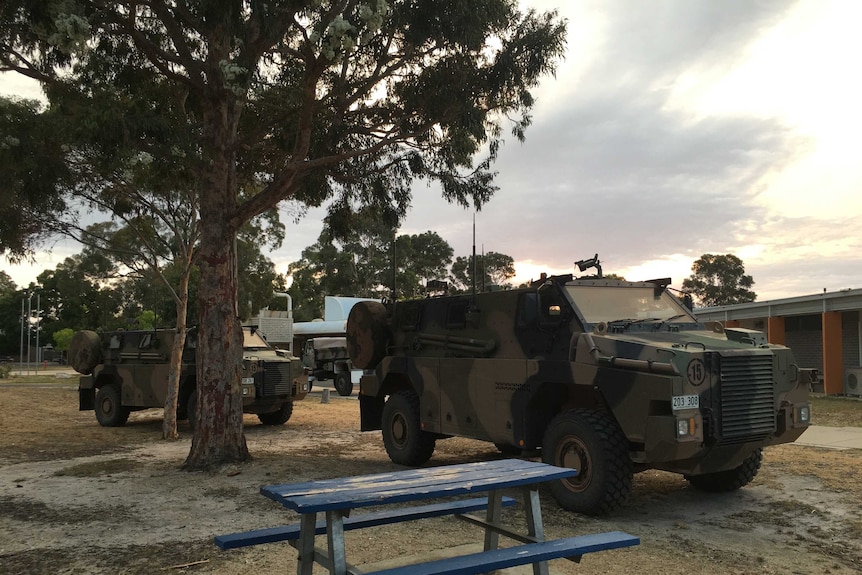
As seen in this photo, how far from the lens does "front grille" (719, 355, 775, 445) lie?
6289 millimetres

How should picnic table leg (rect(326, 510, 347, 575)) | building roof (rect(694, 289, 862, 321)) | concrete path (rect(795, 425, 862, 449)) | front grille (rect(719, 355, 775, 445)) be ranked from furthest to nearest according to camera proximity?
building roof (rect(694, 289, 862, 321)), concrete path (rect(795, 425, 862, 449)), front grille (rect(719, 355, 775, 445)), picnic table leg (rect(326, 510, 347, 575))

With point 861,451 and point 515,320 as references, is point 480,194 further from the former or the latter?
point 861,451

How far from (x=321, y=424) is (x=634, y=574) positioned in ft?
34.9

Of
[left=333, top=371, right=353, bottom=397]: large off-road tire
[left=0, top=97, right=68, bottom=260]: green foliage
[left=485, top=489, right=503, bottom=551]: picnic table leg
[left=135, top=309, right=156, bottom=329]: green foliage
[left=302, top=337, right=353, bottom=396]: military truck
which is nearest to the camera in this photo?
[left=485, top=489, right=503, bottom=551]: picnic table leg

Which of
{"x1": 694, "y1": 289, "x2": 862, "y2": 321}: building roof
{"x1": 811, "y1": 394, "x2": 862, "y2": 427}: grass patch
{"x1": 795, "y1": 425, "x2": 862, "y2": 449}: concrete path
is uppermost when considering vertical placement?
{"x1": 694, "y1": 289, "x2": 862, "y2": 321}: building roof

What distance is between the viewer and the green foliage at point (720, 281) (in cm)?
5378

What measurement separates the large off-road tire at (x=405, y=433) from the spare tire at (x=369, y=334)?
612 mm

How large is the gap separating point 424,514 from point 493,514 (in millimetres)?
499

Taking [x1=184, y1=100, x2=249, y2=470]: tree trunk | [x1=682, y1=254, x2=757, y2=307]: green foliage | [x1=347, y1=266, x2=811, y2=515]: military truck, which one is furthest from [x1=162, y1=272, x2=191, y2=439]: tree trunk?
[x1=682, y1=254, x2=757, y2=307]: green foliage

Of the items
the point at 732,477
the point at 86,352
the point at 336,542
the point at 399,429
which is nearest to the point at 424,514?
the point at 336,542

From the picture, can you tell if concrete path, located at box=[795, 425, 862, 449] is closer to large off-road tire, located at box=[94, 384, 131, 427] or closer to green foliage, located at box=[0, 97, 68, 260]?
green foliage, located at box=[0, 97, 68, 260]

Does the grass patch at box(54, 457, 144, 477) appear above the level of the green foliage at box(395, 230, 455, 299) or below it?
below

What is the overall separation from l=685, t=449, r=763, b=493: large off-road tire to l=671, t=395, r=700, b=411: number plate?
5.10 feet

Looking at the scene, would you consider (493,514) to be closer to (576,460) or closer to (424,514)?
(424,514)
